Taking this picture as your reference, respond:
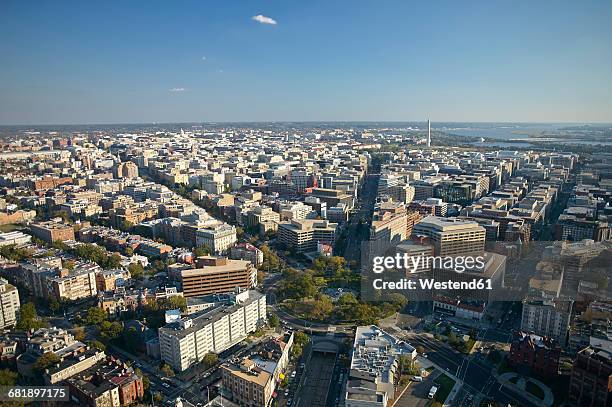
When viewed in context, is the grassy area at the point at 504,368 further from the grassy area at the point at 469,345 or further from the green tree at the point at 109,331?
the green tree at the point at 109,331

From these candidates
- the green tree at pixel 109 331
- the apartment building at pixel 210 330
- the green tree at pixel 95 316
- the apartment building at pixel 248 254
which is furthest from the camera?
the apartment building at pixel 248 254

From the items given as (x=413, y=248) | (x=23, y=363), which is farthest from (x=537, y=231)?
(x=23, y=363)

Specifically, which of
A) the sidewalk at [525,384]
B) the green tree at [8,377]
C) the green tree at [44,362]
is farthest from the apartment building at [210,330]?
the sidewalk at [525,384]

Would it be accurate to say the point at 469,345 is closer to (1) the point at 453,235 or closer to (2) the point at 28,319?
(1) the point at 453,235

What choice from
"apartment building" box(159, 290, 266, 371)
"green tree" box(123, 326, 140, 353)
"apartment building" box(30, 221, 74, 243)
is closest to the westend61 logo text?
"apartment building" box(159, 290, 266, 371)

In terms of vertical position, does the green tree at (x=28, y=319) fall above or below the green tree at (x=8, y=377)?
above

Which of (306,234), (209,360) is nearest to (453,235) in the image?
(306,234)
